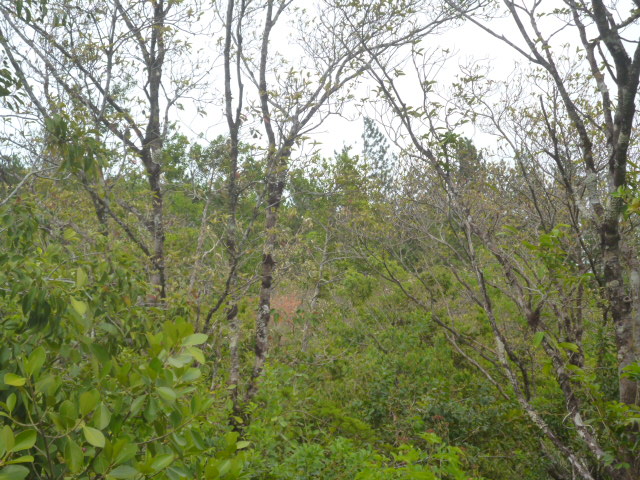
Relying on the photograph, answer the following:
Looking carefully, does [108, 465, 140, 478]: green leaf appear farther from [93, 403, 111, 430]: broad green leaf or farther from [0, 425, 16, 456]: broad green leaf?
[0, 425, 16, 456]: broad green leaf

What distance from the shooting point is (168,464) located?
4.81ft

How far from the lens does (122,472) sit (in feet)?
4.48

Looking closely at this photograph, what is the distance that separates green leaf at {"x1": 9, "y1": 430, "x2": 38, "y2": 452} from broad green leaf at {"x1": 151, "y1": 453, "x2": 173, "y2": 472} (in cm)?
32

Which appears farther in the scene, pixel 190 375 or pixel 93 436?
pixel 190 375

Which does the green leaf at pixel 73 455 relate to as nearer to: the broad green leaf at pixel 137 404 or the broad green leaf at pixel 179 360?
the broad green leaf at pixel 137 404

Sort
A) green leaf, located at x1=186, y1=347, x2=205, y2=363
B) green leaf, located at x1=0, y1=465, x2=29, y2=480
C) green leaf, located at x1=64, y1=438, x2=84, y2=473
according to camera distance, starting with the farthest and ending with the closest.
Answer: green leaf, located at x1=186, y1=347, x2=205, y2=363 < green leaf, located at x1=64, y1=438, x2=84, y2=473 < green leaf, located at x1=0, y1=465, x2=29, y2=480

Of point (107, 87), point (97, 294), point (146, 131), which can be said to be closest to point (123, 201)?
point (146, 131)

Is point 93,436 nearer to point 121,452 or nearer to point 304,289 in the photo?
point 121,452

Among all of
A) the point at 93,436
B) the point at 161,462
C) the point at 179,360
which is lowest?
the point at 161,462

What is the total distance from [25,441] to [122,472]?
0.83 ft

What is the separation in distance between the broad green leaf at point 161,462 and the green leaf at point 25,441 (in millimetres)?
323

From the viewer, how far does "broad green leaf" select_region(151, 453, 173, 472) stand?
144 cm

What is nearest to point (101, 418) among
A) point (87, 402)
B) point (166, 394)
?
point (87, 402)

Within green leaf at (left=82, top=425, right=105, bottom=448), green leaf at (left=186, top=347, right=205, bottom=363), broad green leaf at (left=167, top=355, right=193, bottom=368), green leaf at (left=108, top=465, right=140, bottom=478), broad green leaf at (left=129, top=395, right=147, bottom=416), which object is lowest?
green leaf at (left=108, top=465, right=140, bottom=478)
